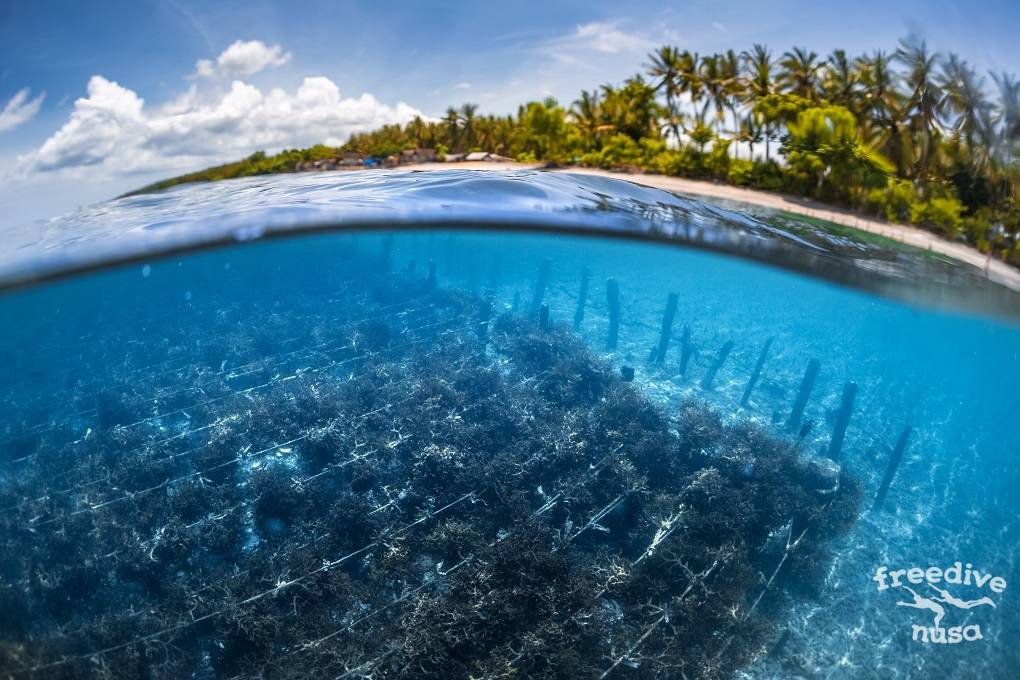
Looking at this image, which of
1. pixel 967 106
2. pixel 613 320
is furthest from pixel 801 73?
pixel 613 320

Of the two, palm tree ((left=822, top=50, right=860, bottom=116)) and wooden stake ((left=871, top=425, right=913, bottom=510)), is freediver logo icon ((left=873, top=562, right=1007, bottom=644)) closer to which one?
wooden stake ((left=871, top=425, right=913, bottom=510))

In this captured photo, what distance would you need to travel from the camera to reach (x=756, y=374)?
37.9 feet

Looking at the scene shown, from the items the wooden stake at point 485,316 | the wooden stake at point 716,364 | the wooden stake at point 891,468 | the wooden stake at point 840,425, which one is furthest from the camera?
the wooden stake at point 485,316

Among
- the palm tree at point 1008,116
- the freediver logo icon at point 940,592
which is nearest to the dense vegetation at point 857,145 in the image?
the palm tree at point 1008,116

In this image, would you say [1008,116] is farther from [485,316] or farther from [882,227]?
[485,316]

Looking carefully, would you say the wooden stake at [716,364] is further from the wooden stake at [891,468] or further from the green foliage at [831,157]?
the green foliage at [831,157]

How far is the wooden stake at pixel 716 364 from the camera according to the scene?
10.8m

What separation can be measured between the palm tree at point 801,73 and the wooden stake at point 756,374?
9486 mm

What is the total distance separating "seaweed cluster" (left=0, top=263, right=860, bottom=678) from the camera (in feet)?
17.5

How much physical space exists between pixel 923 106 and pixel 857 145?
13.5 ft

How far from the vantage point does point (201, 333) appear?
12672mm

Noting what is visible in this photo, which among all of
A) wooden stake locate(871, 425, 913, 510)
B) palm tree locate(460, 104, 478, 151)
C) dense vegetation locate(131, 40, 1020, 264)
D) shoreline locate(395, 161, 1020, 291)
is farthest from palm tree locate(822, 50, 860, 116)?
palm tree locate(460, 104, 478, 151)

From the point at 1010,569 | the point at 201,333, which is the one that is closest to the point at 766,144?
the point at 1010,569

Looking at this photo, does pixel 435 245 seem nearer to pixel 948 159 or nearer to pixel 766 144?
pixel 766 144
